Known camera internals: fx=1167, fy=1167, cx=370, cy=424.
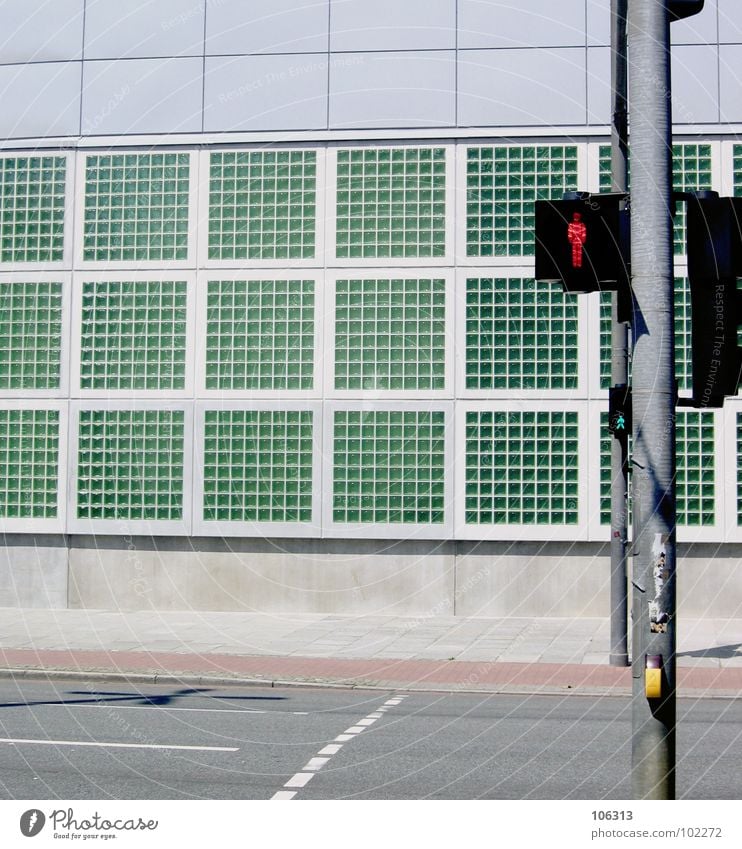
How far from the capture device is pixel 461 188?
20844mm

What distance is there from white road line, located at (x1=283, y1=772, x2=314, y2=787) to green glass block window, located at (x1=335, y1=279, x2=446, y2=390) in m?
12.4

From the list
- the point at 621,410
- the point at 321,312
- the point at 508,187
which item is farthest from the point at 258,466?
the point at 621,410

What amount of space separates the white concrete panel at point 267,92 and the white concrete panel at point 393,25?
2.21 ft

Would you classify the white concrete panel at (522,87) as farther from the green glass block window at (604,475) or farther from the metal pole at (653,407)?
the metal pole at (653,407)

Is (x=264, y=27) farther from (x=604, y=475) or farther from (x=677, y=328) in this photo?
(x=604, y=475)

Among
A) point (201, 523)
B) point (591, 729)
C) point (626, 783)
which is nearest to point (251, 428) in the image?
point (201, 523)

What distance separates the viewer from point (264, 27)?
21.3m

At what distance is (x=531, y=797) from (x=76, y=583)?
48.8 ft

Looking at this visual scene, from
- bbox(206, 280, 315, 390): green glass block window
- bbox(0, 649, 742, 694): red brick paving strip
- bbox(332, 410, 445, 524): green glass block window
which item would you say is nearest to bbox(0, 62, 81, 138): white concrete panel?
bbox(206, 280, 315, 390): green glass block window

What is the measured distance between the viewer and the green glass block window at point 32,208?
72.1 ft

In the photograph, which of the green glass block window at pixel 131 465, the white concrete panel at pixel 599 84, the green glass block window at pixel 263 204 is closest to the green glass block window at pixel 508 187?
the white concrete panel at pixel 599 84

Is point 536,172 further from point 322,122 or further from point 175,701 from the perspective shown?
point 175,701

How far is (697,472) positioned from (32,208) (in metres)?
13.2

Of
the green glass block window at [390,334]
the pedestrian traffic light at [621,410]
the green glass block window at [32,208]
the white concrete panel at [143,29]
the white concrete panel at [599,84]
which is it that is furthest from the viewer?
the green glass block window at [32,208]
